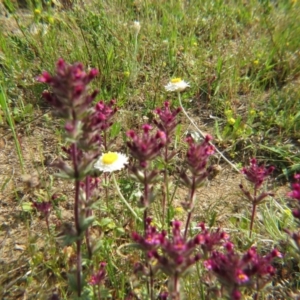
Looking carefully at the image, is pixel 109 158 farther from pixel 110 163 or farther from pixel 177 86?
pixel 177 86

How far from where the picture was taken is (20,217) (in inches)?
113

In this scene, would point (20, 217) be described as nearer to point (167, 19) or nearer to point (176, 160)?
point (176, 160)

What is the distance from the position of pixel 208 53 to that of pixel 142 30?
0.77m

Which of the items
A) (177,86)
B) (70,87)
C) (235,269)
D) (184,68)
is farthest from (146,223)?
(184,68)

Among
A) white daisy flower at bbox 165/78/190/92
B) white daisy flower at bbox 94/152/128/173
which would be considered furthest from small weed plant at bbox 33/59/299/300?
white daisy flower at bbox 165/78/190/92

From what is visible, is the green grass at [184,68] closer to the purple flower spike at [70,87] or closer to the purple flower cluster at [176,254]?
the purple flower cluster at [176,254]

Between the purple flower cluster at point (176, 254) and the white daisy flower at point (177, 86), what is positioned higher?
the white daisy flower at point (177, 86)

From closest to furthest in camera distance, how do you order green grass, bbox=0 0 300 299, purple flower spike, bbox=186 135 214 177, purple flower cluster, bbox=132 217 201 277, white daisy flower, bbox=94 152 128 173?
purple flower cluster, bbox=132 217 201 277 < purple flower spike, bbox=186 135 214 177 < white daisy flower, bbox=94 152 128 173 < green grass, bbox=0 0 300 299

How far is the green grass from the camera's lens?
333cm

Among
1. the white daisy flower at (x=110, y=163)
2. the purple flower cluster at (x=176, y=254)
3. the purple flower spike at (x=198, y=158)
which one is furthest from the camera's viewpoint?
the white daisy flower at (x=110, y=163)

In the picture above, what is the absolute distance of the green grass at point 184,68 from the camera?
3330mm

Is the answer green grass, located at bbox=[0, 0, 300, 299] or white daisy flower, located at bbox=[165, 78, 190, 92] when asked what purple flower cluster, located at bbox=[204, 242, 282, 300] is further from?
white daisy flower, located at bbox=[165, 78, 190, 92]

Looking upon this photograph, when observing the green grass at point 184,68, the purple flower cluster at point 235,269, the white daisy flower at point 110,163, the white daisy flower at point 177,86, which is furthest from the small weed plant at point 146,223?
the white daisy flower at point 177,86

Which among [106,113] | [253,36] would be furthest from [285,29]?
[106,113]
